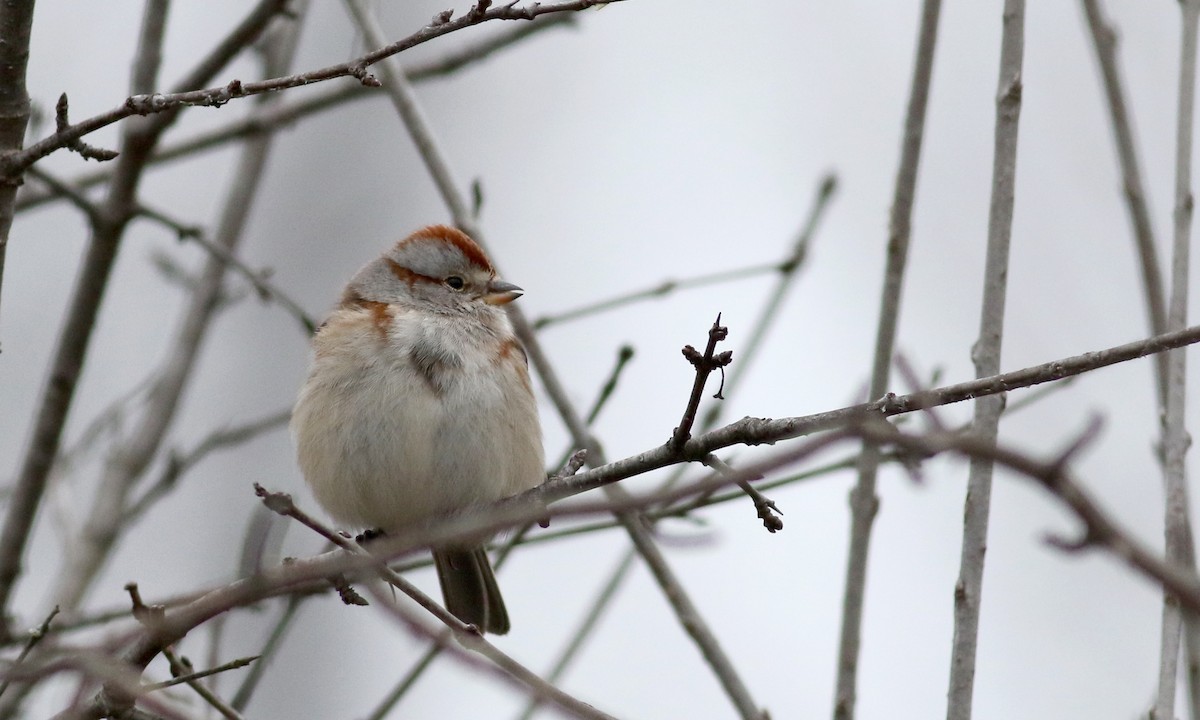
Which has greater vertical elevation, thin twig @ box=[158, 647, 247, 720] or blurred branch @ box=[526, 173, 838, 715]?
blurred branch @ box=[526, 173, 838, 715]

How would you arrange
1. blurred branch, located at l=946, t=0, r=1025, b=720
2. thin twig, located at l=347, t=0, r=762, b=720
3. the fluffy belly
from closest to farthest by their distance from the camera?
blurred branch, located at l=946, t=0, r=1025, b=720 → thin twig, located at l=347, t=0, r=762, b=720 → the fluffy belly

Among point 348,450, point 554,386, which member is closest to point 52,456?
point 348,450

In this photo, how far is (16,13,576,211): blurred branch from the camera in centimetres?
573

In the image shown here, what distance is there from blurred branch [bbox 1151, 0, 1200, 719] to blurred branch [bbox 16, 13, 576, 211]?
8.10 ft

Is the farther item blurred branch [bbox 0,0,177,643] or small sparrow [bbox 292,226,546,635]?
small sparrow [bbox 292,226,546,635]

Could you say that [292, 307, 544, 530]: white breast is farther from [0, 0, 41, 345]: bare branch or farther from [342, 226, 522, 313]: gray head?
[0, 0, 41, 345]: bare branch

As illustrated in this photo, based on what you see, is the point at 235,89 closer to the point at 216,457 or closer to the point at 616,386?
the point at 616,386

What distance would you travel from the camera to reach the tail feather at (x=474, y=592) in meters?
5.57

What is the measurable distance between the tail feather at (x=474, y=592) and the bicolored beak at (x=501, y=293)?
3.51 feet

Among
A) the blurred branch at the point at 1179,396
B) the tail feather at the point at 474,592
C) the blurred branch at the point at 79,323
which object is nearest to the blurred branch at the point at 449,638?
the blurred branch at the point at 1179,396

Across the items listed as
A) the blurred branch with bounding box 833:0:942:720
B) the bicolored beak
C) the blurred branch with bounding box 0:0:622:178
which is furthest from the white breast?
the blurred branch with bounding box 0:0:622:178

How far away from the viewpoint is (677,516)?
4.87m

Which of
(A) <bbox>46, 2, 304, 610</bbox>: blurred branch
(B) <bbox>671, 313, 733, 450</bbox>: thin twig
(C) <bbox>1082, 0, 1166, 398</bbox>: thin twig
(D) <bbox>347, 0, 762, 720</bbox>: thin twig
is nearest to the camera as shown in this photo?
(B) <bbox>671, 313, 733, 450</bbox>: thin twig

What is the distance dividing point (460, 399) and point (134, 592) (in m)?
2.26
